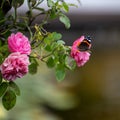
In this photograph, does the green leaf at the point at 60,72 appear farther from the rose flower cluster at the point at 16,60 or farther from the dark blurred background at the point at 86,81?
the dark blurred background at the point at 86,81

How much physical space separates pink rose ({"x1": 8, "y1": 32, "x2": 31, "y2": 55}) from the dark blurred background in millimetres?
1956

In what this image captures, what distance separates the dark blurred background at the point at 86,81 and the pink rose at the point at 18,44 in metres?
1.96

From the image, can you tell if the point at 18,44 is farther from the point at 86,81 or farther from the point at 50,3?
the point at 86,81

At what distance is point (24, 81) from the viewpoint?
3074 mm

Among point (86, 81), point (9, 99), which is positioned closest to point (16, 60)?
point (9, 99)

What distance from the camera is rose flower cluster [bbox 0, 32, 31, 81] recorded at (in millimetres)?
939

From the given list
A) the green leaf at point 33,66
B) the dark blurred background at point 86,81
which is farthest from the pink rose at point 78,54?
the dark blurred background at point 86,81

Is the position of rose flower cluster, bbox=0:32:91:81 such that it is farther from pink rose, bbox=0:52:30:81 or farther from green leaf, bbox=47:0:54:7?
green leaf, bbox=47:0:54:7

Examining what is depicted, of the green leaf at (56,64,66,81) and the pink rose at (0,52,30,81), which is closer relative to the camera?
the pink rose at (0,52,30,81)

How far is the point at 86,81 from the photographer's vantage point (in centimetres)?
369

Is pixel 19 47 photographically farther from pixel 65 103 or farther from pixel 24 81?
pixel 65 103

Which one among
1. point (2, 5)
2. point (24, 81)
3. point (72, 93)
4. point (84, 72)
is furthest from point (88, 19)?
point (2, 5)

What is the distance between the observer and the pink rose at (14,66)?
938 mm

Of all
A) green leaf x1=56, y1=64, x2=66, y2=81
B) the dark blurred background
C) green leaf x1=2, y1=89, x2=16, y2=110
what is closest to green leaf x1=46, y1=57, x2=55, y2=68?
green leaf x1=56, y1=64, x2=66, y2=81
